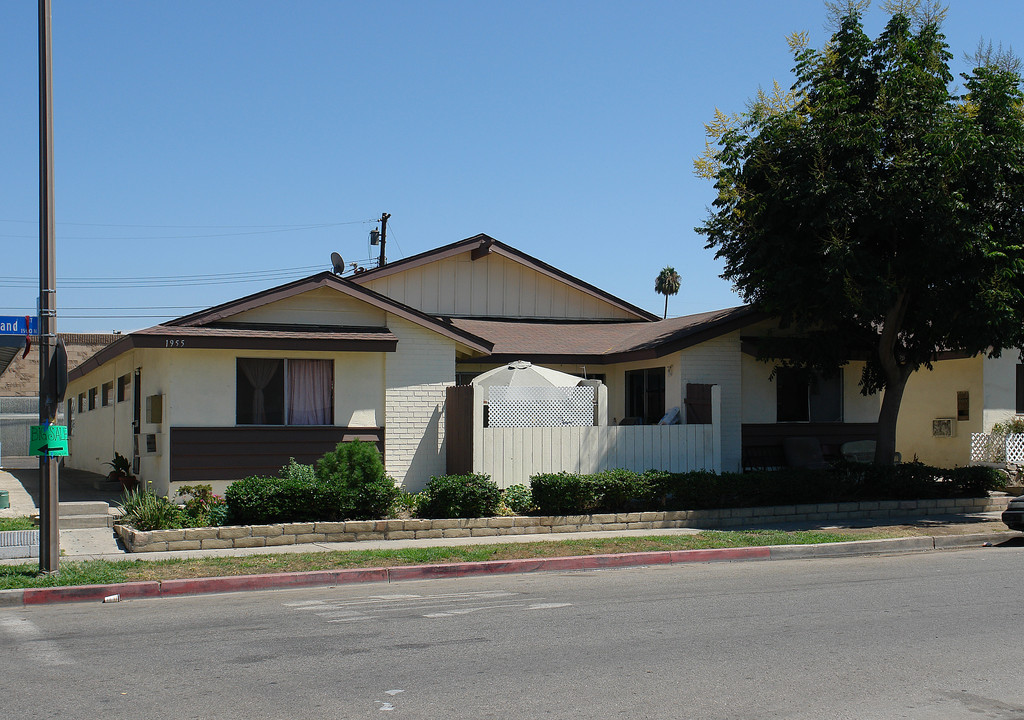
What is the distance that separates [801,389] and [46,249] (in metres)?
15.9

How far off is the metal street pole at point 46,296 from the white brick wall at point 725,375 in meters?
12.7

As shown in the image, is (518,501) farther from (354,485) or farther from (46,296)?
(46,296)

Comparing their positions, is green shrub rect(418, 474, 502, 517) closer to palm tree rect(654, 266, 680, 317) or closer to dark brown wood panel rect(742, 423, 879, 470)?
dark brown wood panel rect(742, 423, 879, 470)

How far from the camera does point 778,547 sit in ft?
45.0

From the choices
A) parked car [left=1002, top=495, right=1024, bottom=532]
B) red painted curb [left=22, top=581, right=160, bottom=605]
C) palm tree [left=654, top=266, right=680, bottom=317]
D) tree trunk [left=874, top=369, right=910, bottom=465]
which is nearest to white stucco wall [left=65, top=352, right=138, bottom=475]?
red painted curb [left=22, top=581, right=160, bottom=605]

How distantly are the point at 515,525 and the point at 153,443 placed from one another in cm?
710

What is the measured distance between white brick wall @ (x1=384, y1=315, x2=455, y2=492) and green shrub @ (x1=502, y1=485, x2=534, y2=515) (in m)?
2.64

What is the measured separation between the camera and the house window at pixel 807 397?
20.8 meters

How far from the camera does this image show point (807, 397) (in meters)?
21.0

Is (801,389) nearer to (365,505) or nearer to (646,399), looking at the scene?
(646,399)

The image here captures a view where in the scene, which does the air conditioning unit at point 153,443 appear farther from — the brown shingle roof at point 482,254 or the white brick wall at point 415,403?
the brown shingle roof at point 482,254

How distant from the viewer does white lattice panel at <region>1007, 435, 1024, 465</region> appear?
20.5m

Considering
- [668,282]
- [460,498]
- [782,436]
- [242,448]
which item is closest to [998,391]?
[782,436]

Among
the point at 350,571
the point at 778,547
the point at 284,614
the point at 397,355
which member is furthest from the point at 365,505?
the point at 778,547
